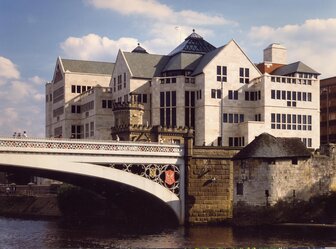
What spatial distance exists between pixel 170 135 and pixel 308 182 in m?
23.5

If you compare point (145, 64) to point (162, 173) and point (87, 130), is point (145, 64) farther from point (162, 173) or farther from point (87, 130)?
point (162, 173)

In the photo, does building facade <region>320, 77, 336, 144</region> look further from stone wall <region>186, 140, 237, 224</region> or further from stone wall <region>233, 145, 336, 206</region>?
stone wall <region>186, 140, 237, 224</region>

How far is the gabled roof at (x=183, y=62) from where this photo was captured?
10211 centimetres

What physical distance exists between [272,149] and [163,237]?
16.0 metres

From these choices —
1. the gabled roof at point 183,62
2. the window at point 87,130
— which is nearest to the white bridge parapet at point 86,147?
the gabled roof at point 183,62

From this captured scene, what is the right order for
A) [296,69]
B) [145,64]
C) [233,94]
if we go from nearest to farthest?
[233,94] < [296,69] < [145,64]

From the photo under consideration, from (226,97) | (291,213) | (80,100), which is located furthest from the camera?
(80,100)

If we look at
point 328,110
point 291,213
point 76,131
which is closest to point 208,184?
point 291,213

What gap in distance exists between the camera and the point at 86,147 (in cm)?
6488

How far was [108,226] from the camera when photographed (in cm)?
7394

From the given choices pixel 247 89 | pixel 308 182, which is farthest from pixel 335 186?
pixel 247 89

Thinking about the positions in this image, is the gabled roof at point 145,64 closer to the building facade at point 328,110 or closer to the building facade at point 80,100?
the building facade at point 80,100

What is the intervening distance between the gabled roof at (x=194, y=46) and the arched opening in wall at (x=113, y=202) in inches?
1188

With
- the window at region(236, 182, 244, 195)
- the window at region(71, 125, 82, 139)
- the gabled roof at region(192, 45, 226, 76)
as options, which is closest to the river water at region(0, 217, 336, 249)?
the window at region(236, 182, 244, 195)
